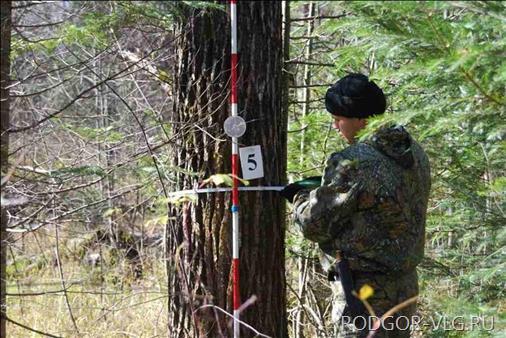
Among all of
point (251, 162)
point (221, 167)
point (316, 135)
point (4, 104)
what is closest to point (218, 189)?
point (221, 167)

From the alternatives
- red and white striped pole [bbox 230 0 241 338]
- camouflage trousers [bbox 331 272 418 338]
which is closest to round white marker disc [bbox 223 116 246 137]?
red and white striped pole [bbox 230 0 241 338]

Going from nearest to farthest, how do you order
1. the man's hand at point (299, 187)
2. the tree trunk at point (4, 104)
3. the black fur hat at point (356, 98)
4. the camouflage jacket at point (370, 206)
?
the tree trunk at point (4, 104) < the camouflage jacket at point (370, 206) < the black fur hat at point (356, 98) < the man's hand at point (299, 187)

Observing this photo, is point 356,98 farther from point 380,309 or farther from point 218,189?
point 380,309

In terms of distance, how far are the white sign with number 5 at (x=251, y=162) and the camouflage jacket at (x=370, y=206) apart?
0.47 metres

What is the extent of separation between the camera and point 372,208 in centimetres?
357

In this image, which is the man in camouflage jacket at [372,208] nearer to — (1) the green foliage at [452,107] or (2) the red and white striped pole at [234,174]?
(1) the green foliage at [452,107]

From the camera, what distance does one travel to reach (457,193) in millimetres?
4801

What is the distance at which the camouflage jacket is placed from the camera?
3518 millimetres

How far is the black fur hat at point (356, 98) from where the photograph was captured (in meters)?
3.67

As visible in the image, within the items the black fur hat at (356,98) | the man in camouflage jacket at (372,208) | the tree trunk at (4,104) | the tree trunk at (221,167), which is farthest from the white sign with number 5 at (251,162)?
the tree trunk at (4,104)

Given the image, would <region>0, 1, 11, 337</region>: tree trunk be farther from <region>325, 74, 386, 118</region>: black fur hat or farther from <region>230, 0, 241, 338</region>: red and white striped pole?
<region>325, 74, 386, 118</region>: black fur hat

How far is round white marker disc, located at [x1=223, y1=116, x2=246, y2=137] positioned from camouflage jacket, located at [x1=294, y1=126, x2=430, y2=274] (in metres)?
0.60

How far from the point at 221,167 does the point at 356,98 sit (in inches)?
36.6

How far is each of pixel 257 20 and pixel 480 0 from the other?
1636 mm
